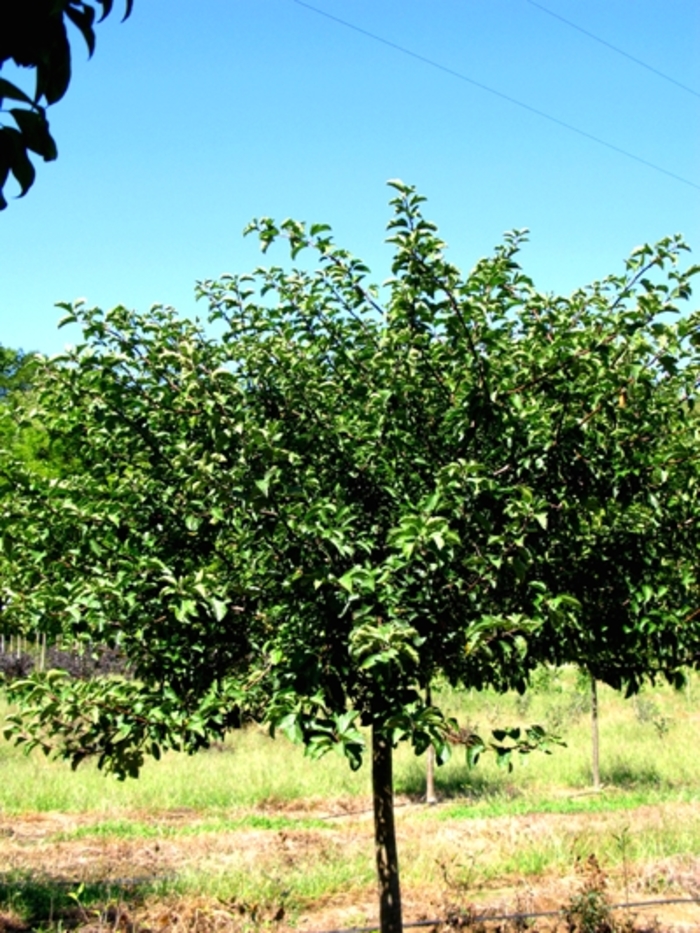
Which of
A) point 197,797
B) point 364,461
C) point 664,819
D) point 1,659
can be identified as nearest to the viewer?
point 364,461

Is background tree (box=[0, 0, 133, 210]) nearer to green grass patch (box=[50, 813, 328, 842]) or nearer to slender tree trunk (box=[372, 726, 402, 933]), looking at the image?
slender tree trunk (box=[372, 726, 402, 933])

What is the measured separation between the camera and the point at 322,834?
9.79m

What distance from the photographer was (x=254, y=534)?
4449 mm

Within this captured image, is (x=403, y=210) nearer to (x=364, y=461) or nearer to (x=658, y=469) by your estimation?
(x=364, y=461)

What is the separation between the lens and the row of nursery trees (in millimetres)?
3988

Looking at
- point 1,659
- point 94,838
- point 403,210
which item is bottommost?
point 94,838

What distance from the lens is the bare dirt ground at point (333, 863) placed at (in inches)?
248

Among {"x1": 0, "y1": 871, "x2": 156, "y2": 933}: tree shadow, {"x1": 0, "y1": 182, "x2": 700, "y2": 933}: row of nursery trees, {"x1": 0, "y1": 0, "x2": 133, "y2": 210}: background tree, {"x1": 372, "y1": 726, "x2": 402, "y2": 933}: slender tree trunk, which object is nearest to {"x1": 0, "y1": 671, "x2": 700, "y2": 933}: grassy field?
{"x1": 0, "y1": 871, "x2": 156, "y2": 933}: tree shadow

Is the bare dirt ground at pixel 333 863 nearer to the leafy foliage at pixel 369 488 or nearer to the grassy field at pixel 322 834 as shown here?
the grassy field at pixel 322 834

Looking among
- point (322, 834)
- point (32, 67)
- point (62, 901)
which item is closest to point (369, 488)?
point (32, 67)

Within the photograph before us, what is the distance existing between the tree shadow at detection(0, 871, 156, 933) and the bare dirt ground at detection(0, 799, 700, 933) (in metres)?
0.03

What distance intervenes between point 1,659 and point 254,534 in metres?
22.3

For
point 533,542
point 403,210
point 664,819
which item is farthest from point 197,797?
point 403,210

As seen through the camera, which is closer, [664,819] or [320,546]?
[320,546]
